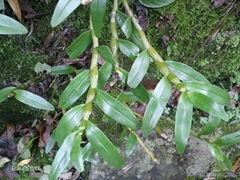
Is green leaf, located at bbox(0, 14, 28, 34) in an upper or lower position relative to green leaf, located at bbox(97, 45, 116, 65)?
upper

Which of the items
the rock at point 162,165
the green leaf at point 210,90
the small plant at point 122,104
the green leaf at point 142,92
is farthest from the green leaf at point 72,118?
the rock at point 162,165

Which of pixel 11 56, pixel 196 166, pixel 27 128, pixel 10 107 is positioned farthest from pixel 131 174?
pixel 11 56

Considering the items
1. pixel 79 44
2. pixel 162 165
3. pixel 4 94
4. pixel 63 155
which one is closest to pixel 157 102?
pixel 63 155

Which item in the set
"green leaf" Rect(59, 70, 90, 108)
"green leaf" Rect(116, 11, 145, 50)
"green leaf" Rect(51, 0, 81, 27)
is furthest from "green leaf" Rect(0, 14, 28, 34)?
"green leaf" Rect(116, 11, 145, 50)

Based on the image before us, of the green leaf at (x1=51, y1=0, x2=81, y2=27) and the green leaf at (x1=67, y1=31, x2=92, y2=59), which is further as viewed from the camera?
the green leaf at (x1=67, y1=31, x2=92, y2=59)

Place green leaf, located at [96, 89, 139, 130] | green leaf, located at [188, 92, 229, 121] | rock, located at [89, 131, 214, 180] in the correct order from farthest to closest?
rock, located at [89, 131, 214, 180] < green leaf, located at [96, 89, 139, 130] < green leaf, located at [188, 92, 229, 121]

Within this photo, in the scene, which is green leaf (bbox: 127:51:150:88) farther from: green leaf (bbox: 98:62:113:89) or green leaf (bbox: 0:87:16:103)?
green leaf (bbox: 0:87:16:103)
